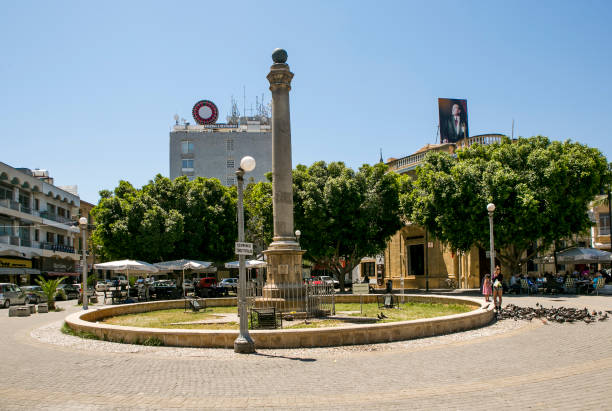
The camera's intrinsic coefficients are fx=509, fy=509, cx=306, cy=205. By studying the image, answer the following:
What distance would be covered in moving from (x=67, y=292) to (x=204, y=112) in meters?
45.4

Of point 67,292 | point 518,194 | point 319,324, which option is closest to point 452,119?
point 518,194

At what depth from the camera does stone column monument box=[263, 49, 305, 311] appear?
16.7m

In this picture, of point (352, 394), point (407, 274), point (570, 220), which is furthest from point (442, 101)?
point (352, 394)

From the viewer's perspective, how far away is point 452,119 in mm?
53250

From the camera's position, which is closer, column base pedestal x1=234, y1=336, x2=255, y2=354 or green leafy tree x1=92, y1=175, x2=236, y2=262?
column base pedestal x1=234, y1=336, x2=255, y2=354

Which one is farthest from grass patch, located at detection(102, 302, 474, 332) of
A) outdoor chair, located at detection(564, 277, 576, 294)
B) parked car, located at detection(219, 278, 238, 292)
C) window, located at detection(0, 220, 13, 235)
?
window, located at detection(0, 220, 13, 235)

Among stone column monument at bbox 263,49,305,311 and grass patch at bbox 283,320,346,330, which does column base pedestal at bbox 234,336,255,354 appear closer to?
grass patch at bbox 283,320,346,330

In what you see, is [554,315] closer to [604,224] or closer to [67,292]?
[67,292]

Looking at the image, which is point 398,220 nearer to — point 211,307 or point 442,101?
point 211,307

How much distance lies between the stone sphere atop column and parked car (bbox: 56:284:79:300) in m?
26.9

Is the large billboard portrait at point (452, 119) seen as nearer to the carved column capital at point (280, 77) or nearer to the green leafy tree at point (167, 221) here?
the green leafy tree at point (167, 221)

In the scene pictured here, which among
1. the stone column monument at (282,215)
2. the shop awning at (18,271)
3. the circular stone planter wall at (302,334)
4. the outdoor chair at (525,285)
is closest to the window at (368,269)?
the outdoor chair at (525,285)

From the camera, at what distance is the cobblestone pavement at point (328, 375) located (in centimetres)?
718

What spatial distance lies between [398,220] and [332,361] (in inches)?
1080
